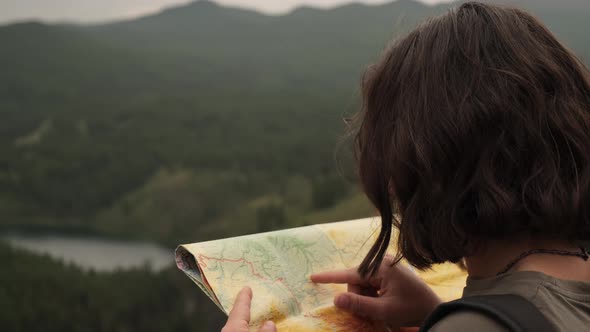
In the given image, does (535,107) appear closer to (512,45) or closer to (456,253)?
(512,45)

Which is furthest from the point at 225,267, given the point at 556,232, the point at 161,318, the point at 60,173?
the point at 60,173

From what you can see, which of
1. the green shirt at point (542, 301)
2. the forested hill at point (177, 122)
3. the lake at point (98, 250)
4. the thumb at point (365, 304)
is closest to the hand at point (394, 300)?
the thumb at point (365, 304)

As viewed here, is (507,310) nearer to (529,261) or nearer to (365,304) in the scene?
(529,261)

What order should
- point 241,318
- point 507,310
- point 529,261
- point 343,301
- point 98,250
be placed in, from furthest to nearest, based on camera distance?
1. point 98,250
2. point 343,301
3. point 241,318
4. point 529,261
5. point 507,310

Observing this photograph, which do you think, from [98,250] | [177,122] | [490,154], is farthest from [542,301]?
[177,122]

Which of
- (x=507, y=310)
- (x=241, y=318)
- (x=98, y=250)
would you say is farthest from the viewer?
(x=98, y=250)

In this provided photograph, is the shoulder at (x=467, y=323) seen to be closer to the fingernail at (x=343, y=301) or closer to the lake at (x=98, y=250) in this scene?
the fingernail at (x=343, y=301)
